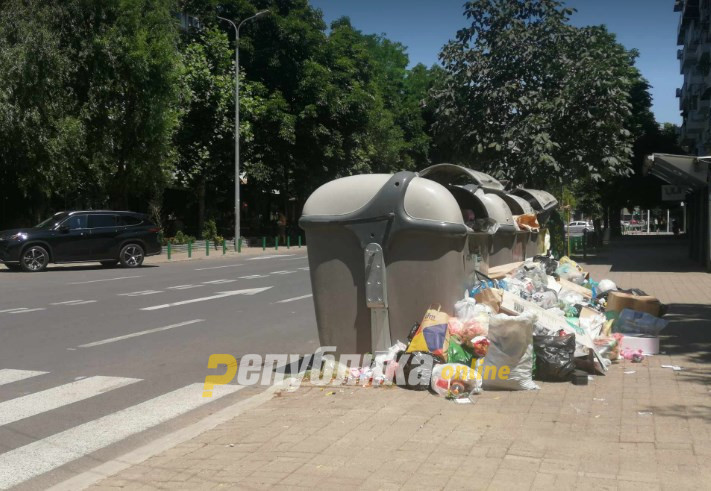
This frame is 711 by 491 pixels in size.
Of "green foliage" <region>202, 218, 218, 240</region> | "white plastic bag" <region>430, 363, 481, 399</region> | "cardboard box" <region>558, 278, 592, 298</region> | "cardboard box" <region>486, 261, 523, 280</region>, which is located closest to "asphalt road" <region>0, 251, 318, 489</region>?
"white plastic bag" <region>430, 363, 481, 399</region>

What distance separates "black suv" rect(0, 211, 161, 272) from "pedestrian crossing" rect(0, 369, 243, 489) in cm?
1549

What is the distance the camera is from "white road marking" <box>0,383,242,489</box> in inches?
211

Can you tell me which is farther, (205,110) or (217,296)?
(205,110)

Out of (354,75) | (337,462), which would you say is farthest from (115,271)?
(354,75)

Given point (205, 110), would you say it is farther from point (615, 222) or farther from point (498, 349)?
point (615, 222)

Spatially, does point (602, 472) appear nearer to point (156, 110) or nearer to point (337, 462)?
point (337, 462)

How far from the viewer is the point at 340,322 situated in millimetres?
7855

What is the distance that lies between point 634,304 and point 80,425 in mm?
6574

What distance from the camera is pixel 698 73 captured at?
52.4m

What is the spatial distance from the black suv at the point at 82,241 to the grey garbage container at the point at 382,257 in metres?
17.5

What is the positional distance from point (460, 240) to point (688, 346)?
3.33 m

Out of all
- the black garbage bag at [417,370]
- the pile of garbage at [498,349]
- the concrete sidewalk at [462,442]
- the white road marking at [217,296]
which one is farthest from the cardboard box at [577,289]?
the white road marking at [217,296]

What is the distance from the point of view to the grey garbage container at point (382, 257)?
7.61 meters

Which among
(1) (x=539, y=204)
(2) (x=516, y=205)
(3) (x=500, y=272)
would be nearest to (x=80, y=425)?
(3) (x=500, y=272)
